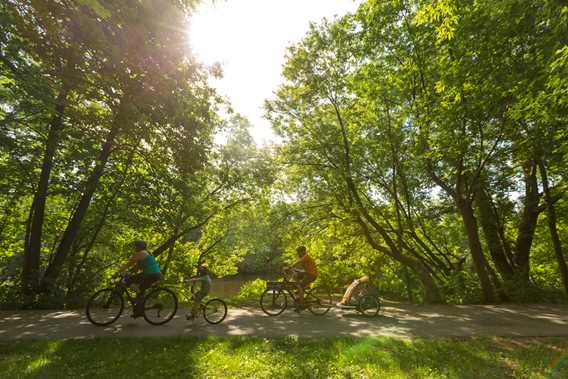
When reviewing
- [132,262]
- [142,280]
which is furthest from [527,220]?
[132,262]

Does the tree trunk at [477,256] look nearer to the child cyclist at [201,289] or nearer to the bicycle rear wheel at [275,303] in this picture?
the bicycle rear wheel at [275,303]

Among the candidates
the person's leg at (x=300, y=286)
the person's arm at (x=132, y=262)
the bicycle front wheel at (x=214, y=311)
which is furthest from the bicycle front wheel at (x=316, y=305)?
the person's arm at (x=132, y=262)

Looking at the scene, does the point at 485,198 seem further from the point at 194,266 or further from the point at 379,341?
the point at 194,266

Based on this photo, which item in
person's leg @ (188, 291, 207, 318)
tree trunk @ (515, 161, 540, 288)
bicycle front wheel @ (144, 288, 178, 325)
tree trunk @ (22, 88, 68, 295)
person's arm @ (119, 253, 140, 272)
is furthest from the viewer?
tree trunk @ (515, 161, 540, 288)

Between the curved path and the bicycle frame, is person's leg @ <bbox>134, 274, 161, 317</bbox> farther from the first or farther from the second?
the bicycle frame

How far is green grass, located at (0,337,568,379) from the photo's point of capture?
15.3 ft

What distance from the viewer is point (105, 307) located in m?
6.98

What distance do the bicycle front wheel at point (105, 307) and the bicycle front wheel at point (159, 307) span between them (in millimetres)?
625

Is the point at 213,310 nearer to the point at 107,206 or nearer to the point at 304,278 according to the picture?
the point at 304,278

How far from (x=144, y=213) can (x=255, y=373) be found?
934 centimetres

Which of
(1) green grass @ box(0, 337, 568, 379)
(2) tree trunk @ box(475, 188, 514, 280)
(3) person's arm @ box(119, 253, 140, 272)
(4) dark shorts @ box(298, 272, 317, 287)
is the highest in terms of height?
(2) tree trunk @ box(475, 188, 514, 280)

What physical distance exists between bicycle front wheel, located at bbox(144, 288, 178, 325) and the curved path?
0.20 meters

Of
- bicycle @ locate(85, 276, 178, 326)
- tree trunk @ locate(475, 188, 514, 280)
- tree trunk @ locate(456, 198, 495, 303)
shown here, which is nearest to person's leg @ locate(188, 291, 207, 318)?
bicycle @ locate(85, 276, 178, 326)

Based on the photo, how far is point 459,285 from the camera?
13023mm
